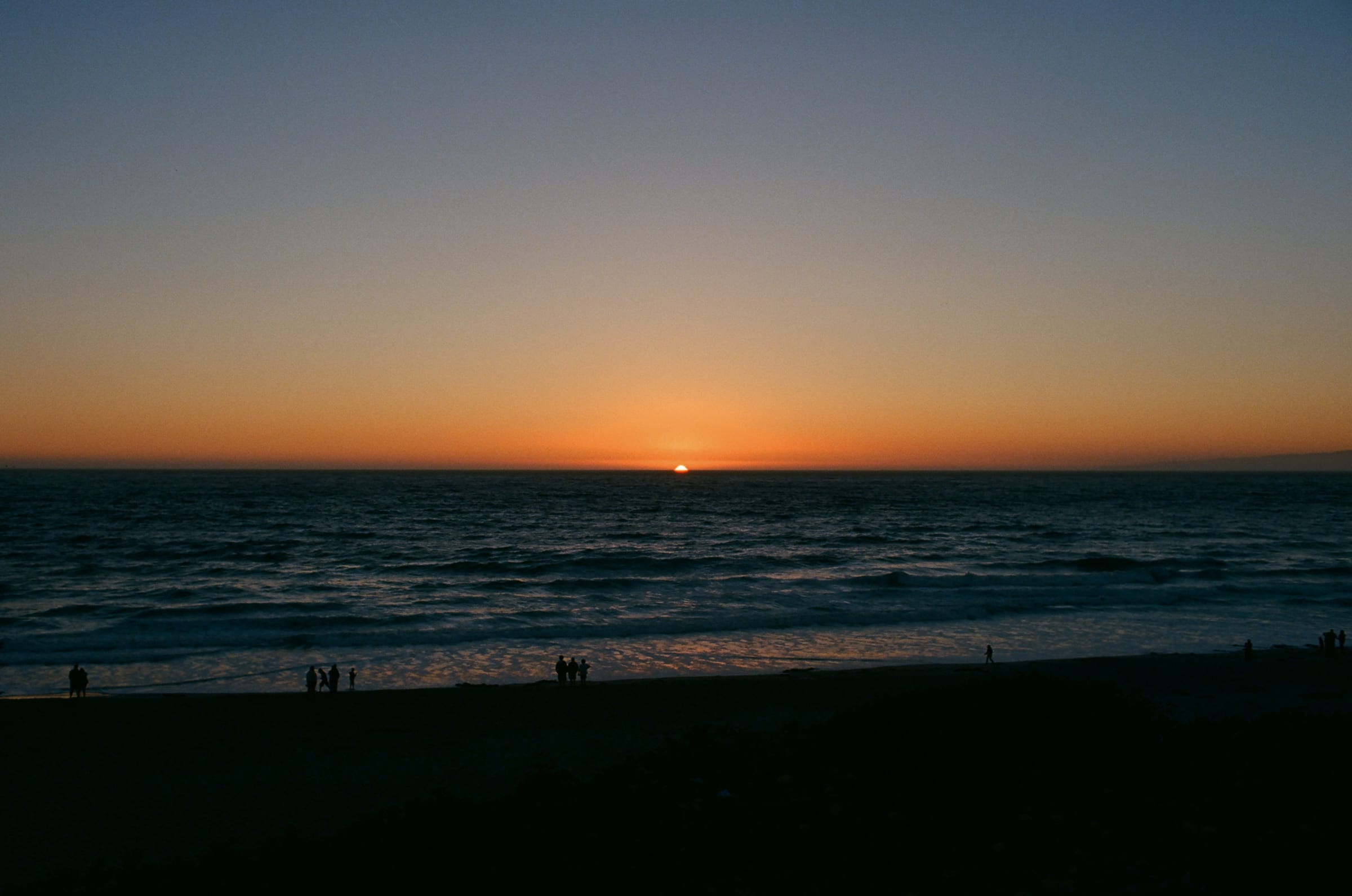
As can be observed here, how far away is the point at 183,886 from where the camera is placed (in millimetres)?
8750

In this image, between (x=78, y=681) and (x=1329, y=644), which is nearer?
(x=78, y=681)

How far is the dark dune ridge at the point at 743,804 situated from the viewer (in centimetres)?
848

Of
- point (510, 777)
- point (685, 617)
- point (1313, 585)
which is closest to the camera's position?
point (510, 777)

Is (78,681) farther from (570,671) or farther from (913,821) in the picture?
(913,821)

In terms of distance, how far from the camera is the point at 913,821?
30.6 ft

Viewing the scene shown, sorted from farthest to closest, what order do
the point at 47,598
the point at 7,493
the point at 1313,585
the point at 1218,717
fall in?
the point at 7,493, the point at 1313,585, the point at 47,598, the point at 1218,717

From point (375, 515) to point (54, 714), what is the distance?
7587cm

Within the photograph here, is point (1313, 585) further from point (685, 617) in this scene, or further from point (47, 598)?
point (47, 598)

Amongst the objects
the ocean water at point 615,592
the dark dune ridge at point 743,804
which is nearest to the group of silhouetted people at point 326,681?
the ocean water at point 615,592

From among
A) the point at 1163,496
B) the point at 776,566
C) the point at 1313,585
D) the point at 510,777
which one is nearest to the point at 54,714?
the point at 510,777

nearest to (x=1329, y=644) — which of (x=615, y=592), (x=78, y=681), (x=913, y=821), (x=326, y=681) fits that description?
(x=913, y=821)

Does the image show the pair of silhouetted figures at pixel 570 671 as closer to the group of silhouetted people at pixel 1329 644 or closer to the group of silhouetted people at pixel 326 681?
the group of silhouetted people at pixel 326 681

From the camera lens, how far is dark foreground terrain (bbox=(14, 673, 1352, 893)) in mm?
8289

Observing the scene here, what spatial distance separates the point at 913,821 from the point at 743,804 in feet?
6.65
